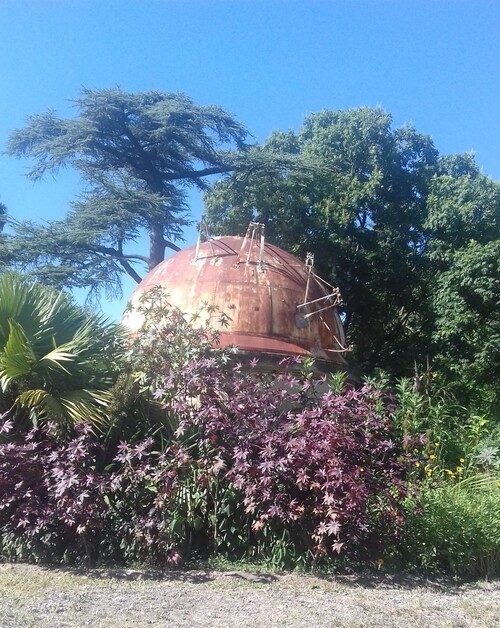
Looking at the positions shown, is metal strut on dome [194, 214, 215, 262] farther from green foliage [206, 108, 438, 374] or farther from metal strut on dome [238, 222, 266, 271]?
green foliage [206, 108, 438, 374]

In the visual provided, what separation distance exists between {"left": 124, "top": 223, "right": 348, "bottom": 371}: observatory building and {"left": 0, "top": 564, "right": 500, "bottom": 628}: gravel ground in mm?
4753

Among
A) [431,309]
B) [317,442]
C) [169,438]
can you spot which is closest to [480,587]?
[317,442]

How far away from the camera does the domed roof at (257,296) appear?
35.1ft

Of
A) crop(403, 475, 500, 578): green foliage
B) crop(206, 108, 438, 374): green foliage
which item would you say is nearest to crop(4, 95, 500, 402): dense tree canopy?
crop(206, 108, 438, 374): green foliage

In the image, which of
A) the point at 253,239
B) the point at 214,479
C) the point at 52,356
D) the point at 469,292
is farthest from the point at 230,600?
the point at 469,292

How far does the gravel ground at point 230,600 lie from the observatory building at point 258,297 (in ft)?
15.6

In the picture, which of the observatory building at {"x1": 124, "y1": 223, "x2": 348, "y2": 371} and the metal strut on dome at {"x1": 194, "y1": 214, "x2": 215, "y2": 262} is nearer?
the observatory building at {"x1": 124, "y1": 223, "x2": 348, "y2": 371}

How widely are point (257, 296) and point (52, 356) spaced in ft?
16.2

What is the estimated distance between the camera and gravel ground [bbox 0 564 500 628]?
473 cm

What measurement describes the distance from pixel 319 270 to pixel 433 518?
1449 cm

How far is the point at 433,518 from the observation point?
6.53m

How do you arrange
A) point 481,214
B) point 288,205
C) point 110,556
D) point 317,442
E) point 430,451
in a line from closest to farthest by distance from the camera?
point 317,442 < point 110,556 < point 430,451 < point 481,214 < point 288,205

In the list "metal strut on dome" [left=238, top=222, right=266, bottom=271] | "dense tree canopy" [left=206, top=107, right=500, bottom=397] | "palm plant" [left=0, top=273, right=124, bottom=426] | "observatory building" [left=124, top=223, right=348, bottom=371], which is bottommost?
"palm plant" [left=0, top=273, right=124, bottom=426]

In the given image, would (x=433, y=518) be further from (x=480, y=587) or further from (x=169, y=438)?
(x=169, y=438)
